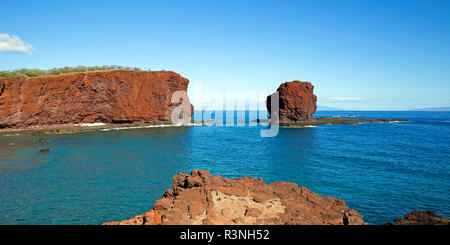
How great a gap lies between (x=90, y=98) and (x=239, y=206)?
199 ft

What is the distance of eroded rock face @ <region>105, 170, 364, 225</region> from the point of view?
28.6 feet

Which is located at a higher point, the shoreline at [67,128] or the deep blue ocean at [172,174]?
the shoreline at [67,128]

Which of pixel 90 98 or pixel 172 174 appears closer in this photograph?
pixel 172 174

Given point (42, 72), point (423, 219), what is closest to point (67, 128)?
point (42, 72)

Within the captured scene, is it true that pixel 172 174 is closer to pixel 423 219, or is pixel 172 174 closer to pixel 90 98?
pixel 423 219

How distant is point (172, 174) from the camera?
21.1m

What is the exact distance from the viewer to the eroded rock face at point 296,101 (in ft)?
268

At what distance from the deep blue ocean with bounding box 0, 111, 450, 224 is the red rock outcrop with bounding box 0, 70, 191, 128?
23.7 metres

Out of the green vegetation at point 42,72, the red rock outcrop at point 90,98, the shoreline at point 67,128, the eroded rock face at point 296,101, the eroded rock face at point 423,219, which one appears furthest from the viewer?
the eroded rock face at point 296,101

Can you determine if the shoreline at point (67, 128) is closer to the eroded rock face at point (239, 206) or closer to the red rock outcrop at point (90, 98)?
the red rock outcrop at point (90, 98)

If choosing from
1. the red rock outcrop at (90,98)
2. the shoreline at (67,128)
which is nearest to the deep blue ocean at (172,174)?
the shoreline at (67,128)

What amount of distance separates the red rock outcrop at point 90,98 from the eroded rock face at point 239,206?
57.1 metres

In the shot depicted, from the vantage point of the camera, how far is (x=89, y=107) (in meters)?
59.6
